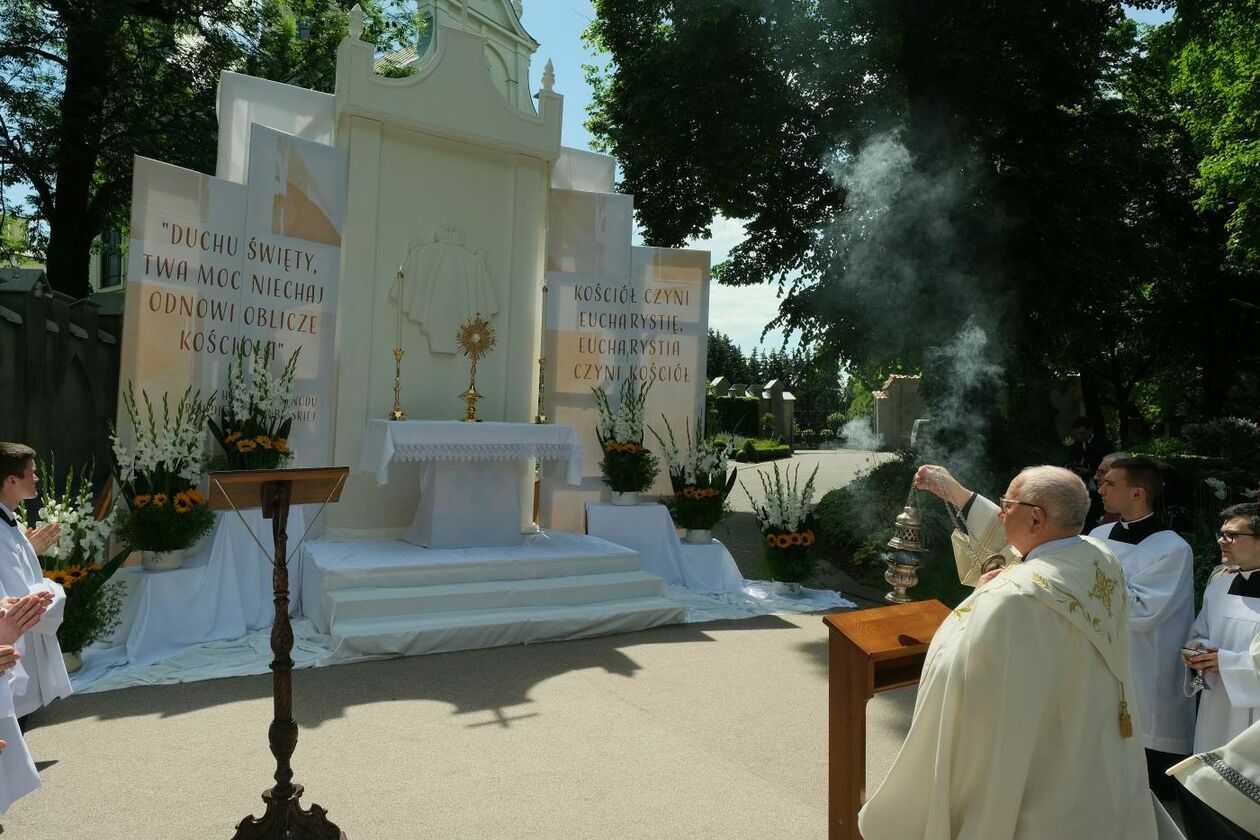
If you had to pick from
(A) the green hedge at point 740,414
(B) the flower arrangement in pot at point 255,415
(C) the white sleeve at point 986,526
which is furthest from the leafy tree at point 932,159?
(A) the green hedge at point 740,414

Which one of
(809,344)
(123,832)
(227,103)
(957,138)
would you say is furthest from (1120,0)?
(123,832)

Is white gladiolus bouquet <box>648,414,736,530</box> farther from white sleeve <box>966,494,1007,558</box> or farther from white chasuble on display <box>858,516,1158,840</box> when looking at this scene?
white chasuble on display <box>858,516,1158,840</box>

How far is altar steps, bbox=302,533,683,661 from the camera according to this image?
698 centimetres

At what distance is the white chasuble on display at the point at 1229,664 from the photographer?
3.70 metres

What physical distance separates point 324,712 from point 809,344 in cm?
1076

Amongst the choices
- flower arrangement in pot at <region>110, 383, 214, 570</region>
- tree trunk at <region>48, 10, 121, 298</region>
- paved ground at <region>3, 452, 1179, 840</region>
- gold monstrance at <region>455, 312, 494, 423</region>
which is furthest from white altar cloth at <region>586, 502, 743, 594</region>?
tree trunk at <region>48, 10, 121, 298</region>

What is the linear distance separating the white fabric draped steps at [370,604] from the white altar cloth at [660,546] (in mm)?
662

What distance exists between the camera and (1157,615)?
4289 millimetres

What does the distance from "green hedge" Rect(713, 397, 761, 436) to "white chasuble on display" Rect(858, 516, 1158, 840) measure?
3421 cm

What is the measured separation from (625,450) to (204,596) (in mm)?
4552

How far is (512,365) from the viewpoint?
1012 cm

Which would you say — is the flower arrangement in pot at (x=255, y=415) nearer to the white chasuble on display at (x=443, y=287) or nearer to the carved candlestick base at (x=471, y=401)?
the white chasuble on display at (x=443, y=287)

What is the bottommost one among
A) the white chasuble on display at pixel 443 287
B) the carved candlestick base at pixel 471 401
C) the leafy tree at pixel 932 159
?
the carved candlestick base at pixel 471 401

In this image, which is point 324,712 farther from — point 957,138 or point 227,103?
point 957,138
